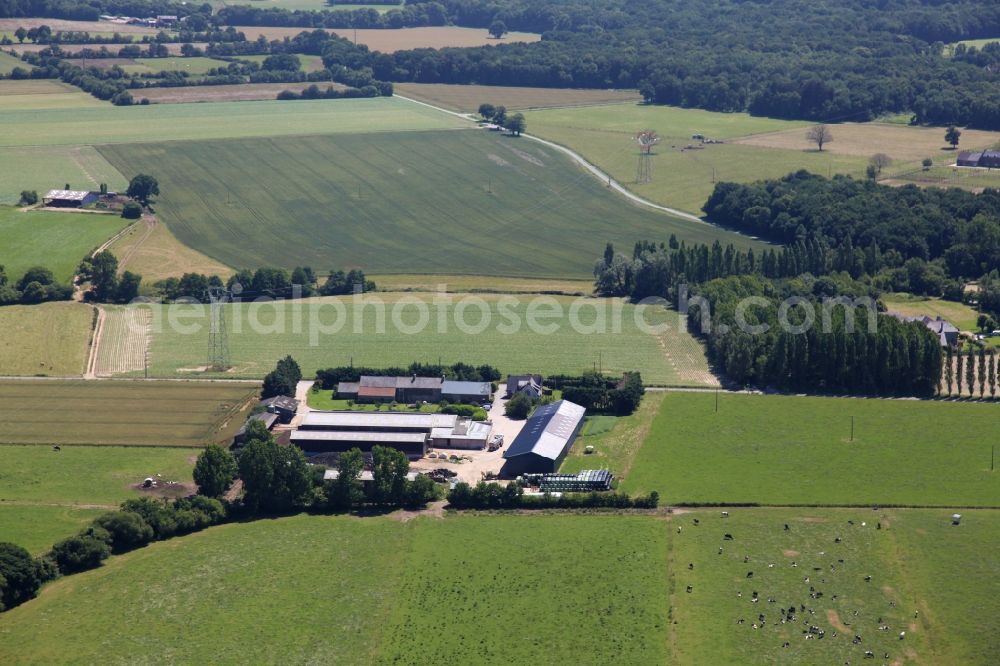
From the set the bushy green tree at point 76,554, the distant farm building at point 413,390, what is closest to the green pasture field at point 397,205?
the distant farm building at point 413,390

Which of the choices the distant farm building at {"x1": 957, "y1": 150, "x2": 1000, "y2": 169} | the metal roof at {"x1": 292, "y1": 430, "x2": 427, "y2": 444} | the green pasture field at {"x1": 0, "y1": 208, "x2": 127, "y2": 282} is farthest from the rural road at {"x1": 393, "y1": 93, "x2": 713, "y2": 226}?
the metal roof at {"x1": 292, "y1": 430, "x2": 427, "y2": 444}

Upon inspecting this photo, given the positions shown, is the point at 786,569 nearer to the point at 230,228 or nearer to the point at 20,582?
the point at 20,582

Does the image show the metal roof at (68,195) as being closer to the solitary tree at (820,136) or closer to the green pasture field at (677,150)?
the green pasture field at (677,150)

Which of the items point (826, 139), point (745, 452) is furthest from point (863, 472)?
point (826, 139)

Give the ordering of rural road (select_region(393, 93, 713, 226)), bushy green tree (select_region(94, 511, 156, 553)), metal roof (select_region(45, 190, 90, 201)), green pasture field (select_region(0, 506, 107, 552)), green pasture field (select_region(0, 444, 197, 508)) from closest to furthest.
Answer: green pasture field (select_region(0, 506, 107, 552))
bushy green tree (select_region(94, 511, 156, 553))
green pasture field (select_region(0, 444, 197, 508))
metal roof (select_region(45, 190, 90, 201))
rural road (select_region(393, 93, 713, 226))

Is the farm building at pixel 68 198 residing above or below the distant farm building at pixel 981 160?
above

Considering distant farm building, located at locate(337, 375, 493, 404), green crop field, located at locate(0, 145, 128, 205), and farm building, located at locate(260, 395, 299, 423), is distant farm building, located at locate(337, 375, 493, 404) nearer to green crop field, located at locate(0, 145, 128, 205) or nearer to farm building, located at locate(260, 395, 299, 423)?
farm building, located at locate(260, 395, 299, 423)
